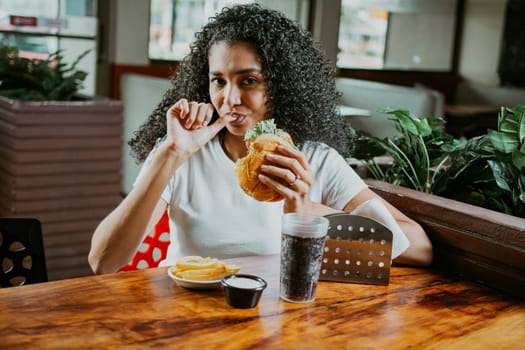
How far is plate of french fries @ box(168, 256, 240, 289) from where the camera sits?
1585 mm

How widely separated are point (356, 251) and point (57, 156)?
2.46 meters

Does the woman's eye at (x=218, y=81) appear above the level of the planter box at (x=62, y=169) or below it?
above

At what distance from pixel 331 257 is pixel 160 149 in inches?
20.1

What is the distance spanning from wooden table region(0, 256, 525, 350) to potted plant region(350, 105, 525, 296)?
0.14m

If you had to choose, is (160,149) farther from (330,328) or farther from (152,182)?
(330,328)

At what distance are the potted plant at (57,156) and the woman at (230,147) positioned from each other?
5.53 feet

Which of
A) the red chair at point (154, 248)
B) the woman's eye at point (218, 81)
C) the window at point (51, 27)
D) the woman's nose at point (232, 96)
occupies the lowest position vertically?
the red chair at point (154, 248)

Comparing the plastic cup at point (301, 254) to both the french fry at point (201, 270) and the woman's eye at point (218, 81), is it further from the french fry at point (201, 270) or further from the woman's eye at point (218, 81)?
the woman's eye at point (218, 81)

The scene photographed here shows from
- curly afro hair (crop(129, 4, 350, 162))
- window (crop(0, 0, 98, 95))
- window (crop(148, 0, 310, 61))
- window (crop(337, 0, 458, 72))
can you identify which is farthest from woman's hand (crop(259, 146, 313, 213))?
window (crop(337, 0, 458, 72))

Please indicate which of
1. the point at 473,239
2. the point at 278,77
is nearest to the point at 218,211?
the point at 278,77

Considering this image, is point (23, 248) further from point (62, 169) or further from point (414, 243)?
point (62, 169)

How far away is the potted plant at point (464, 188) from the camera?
1842 mm

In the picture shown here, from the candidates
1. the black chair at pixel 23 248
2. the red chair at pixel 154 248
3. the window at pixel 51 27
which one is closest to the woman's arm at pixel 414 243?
the red chair at pixel 154 248

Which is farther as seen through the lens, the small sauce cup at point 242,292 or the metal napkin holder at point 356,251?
the metal napkin holder at point 356,251
